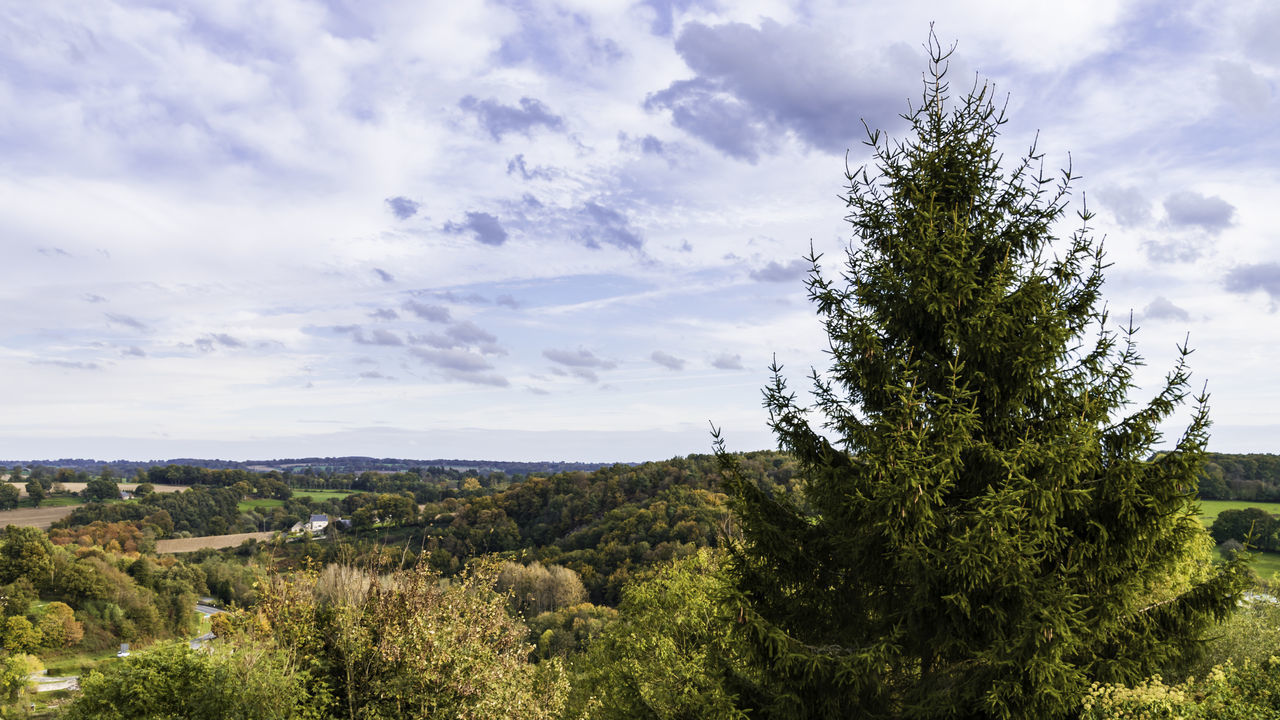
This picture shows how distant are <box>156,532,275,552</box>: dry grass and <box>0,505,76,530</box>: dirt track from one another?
13266 millimetres

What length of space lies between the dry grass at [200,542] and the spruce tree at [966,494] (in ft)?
311

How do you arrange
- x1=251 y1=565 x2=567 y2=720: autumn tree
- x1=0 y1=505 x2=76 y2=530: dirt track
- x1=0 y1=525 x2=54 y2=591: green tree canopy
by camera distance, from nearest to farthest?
x1=251 y1=565 x2=567 y2=720: autumn tree < x1=0 y1=525 x2=54 y2=591: green tree canopy < x1=0 y1=505 x2=76 y2=530: dirt track

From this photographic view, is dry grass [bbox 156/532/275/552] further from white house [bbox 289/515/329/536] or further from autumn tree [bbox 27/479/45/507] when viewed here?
autumn tree [bbox 27/479/45/507]

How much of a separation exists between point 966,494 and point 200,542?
108 metres

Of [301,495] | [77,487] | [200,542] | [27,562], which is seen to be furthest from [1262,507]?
[77,487]

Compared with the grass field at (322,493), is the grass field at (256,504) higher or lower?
lower

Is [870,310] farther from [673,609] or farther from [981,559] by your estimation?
[673,609]

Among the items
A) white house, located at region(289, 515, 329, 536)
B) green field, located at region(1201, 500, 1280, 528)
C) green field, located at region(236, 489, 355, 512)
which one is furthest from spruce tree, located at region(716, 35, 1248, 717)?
green field, located at region(236, 489, 355, 512)

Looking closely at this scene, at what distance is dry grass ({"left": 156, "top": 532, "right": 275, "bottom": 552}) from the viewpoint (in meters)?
88.8

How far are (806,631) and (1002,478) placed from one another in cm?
315

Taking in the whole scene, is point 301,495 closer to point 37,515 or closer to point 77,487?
point 77,487

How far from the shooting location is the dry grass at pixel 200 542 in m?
88.8

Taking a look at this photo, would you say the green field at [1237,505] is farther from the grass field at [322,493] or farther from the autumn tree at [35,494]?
the autumn tree at [35,494]

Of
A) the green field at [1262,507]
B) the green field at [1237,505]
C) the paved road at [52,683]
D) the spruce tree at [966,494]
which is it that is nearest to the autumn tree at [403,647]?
the spruce tree at [966,494]
